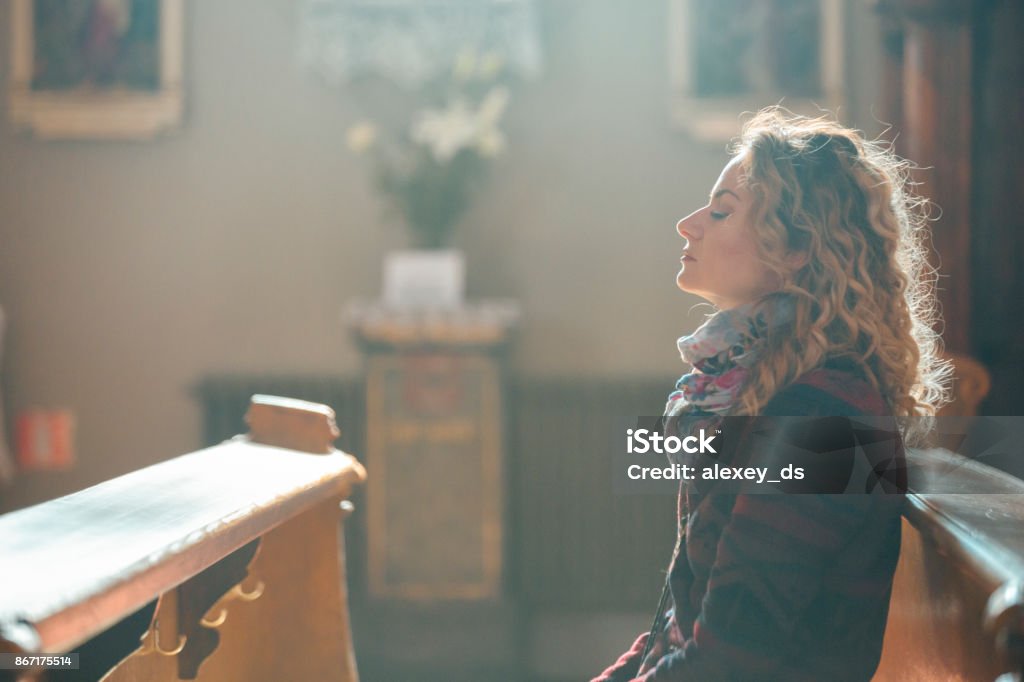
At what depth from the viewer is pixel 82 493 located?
1.08m

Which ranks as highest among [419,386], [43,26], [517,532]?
[43,26]

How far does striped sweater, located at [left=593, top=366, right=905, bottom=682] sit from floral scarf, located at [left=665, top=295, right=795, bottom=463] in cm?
8

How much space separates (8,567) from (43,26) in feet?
13.2

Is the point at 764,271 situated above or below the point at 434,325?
above

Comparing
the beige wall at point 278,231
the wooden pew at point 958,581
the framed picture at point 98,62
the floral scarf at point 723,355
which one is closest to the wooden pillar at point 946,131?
the wooden pew at point 958,581

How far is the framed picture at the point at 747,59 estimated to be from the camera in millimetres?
4059

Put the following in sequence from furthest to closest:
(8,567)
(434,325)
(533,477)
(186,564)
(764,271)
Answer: (533,477) → (434,325) → (764,271) → (186,564) → (8,567)

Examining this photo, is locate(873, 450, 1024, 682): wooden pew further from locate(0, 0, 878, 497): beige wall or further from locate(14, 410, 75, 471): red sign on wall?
locate(14, 410, 75, 471): red sign on wall

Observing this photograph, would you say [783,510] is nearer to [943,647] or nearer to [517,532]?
[943,647]

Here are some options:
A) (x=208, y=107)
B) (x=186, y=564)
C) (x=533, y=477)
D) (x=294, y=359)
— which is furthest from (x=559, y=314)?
(x=186, y=564)

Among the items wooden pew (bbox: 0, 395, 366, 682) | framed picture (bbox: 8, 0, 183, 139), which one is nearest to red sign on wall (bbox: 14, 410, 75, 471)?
framed picture (bbox: 8, 0, 183, 139)

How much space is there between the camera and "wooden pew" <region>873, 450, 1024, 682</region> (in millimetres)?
720

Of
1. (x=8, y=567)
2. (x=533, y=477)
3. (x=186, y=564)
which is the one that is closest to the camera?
(x=8, y=567)

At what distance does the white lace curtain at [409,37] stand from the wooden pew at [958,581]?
3114mm
